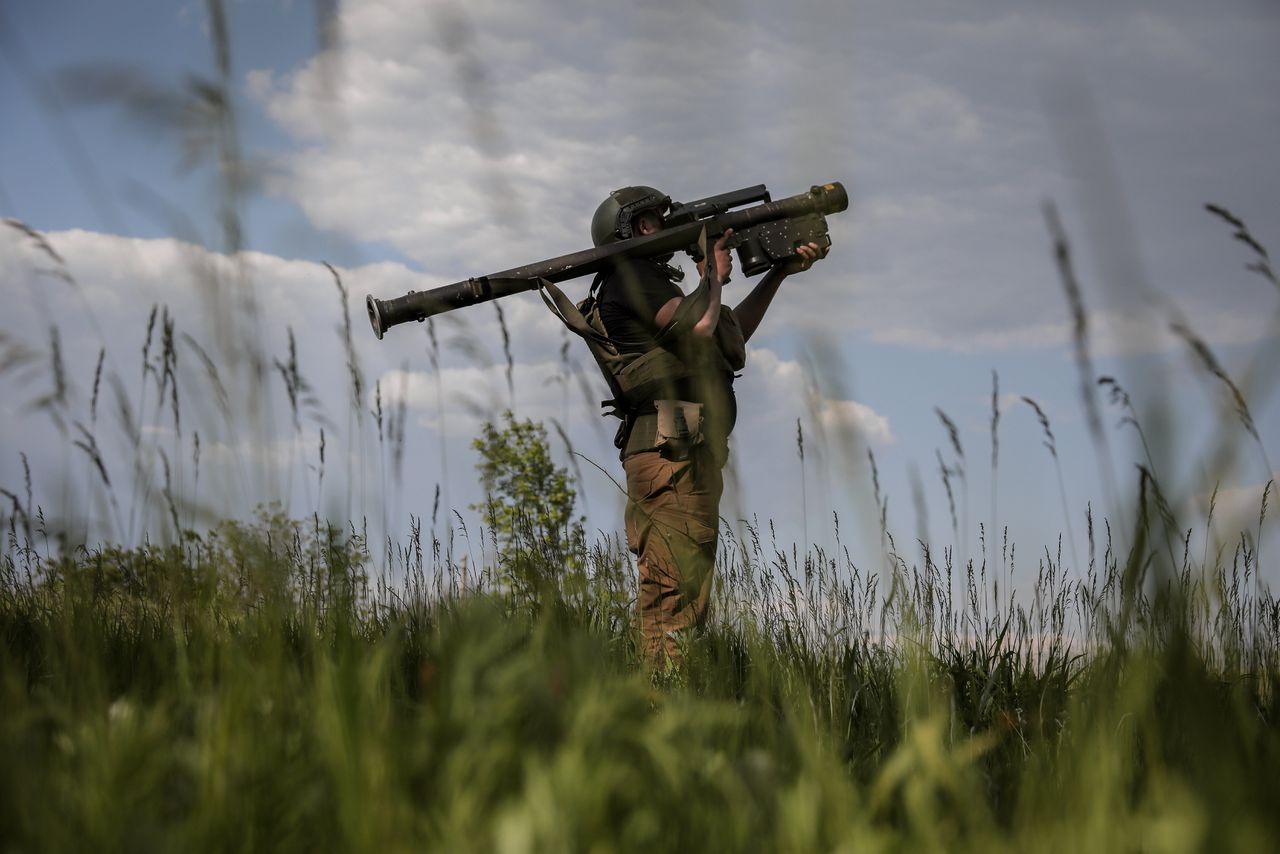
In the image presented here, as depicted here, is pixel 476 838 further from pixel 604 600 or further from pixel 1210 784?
pixel 604 600

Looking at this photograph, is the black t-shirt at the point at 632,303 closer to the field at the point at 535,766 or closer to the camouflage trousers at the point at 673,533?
the camouflage trousers at the point at 673,533

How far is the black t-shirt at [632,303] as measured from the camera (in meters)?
4.76

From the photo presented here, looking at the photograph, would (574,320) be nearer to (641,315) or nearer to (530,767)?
(641,315)

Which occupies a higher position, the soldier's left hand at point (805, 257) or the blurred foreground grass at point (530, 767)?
the soldier's left hand at point (805, 257)

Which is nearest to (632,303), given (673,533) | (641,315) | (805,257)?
(641,315)

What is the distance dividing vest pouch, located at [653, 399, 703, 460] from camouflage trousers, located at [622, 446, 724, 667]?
89 millimetres

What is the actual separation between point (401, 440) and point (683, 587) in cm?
129

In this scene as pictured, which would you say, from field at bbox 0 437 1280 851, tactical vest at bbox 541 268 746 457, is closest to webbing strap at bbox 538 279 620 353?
tactical vest at bbox 541 268 746 457

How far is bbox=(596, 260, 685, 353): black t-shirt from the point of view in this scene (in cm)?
476

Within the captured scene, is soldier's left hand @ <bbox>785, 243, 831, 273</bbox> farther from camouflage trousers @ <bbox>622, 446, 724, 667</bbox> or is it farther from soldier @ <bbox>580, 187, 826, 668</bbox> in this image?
camouflage trousers @ <bbox>622, 446, 724, 667</bbox>

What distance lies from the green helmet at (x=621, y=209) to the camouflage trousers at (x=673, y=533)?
1212 mm

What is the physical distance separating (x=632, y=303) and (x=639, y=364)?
29 cm

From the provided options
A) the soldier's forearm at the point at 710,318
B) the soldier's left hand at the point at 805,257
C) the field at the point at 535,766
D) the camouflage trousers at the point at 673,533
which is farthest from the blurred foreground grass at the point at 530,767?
the soldier's left hand at the point at 805,257

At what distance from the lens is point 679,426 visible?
451cm
